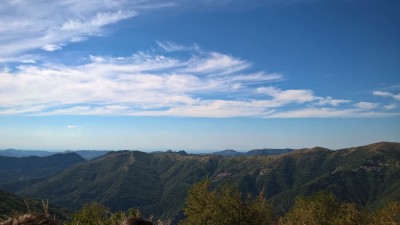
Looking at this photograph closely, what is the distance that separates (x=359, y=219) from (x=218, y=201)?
31496mm

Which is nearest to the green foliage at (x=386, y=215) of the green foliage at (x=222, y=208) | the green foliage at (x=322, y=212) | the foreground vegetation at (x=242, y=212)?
the foreground vegetation at (x=242, y=212)

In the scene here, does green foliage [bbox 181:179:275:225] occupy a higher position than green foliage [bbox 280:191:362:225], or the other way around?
green foliage [bbox 181:179:275:225]

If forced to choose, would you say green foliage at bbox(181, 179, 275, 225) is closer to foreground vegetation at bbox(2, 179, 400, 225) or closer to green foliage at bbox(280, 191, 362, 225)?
foreground vegetation at bbox(2, 179, 400, 225)

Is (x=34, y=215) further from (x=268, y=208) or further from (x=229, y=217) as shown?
(x=268, y=208)

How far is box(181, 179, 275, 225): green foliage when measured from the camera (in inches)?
2450

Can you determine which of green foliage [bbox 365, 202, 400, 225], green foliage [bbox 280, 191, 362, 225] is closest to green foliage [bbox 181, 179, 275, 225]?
green foliage [bbox 280, 191, 362, 225]

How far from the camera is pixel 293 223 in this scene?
77812 mm

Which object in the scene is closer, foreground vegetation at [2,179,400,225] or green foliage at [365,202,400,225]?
foreground vegetation at [2,179,400,225]

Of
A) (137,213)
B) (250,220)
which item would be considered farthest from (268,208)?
(137,213)

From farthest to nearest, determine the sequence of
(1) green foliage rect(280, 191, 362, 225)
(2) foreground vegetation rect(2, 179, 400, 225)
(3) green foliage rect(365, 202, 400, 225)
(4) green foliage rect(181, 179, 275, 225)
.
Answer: (1) green foliage rect(280, 191, 362, 225) < (3) green foliage rect(365, 202, 400, 225) < (2) foreground vegetation rect(2, 179, 400, 225) < (4) green foliage rect(181, 179, 275, 225)

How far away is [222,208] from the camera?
6362 cm

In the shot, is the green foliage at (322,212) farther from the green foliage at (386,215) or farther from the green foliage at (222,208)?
the green foliage at (222,208)

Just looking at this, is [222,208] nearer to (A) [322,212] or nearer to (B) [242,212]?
(B) [242,212]

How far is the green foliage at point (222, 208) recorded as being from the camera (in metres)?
62.2
